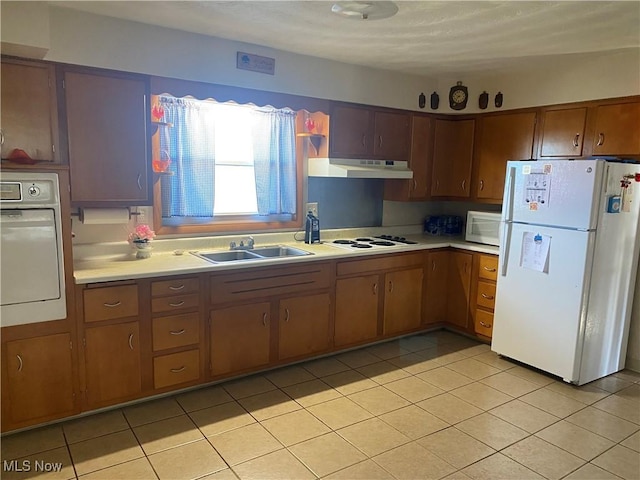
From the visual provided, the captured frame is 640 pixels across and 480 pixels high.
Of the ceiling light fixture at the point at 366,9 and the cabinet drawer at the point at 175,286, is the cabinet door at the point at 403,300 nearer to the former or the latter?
the cabinet drawer at the point at 175,286

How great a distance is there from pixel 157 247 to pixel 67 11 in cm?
158

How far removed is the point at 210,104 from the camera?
3.48 meters

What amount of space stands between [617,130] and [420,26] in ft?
6.11

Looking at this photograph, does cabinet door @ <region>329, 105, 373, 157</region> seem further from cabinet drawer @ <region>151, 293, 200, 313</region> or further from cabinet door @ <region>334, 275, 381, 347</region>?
cabinet drawer @ <region>151, 293, 200, 313</region>

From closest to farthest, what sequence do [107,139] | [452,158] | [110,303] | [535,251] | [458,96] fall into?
[110,303] → [107,139] → [535,251] → [458,96] → [452,158]

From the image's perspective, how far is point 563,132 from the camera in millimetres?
3809

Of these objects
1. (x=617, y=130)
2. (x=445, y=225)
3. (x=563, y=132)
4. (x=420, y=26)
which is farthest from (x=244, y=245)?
(x=617, y=130)

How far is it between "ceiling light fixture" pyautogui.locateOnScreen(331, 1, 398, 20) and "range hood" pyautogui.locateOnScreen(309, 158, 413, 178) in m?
1.38

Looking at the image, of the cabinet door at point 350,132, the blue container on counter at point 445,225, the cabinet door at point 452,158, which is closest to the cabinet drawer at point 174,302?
the cabinet door at point 350,132

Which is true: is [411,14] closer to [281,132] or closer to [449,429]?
[281,132]

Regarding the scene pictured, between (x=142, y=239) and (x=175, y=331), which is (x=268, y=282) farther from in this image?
(x=142, y=239)

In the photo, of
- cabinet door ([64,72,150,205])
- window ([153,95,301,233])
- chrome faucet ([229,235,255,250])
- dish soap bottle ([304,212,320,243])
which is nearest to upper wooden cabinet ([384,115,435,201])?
dish soap bottle ([304,212,320,243])

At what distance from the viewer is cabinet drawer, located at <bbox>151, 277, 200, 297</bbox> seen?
111 inches

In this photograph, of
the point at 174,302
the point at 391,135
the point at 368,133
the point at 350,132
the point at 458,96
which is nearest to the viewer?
the point at 174,302
